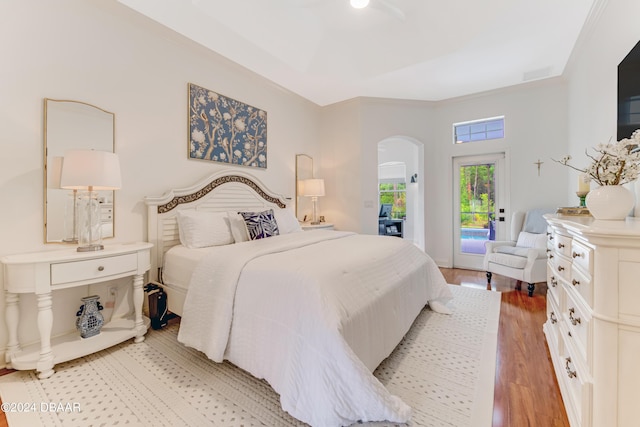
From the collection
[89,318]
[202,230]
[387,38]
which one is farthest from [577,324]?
[387,38]

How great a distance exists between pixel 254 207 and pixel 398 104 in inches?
121

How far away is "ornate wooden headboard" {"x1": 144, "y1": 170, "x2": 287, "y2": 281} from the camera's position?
275 cm

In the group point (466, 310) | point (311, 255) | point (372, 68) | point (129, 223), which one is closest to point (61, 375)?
point (129, 223)

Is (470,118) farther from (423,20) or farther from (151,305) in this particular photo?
(151,305)

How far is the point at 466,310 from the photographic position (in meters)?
2.95

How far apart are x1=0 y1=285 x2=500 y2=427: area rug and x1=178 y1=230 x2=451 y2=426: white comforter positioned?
167 mm

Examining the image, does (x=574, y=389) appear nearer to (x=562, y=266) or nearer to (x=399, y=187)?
(x=562, y=266)

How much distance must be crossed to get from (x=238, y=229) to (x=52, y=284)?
4.76ft

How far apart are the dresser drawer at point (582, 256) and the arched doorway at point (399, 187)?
218 inches

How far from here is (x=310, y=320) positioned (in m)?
1.44

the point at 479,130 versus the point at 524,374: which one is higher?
the point at 479,130

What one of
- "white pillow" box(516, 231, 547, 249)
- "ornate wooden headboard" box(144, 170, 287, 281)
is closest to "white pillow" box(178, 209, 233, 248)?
"ornate wooden headboard" box(144, 170, 287, 281)

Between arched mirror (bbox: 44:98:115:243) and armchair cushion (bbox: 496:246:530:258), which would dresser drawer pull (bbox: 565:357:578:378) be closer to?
armchair cushion (bbox: 496:246:530:258)

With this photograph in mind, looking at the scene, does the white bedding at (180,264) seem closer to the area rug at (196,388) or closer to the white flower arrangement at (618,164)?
the area rug at (196,388)
